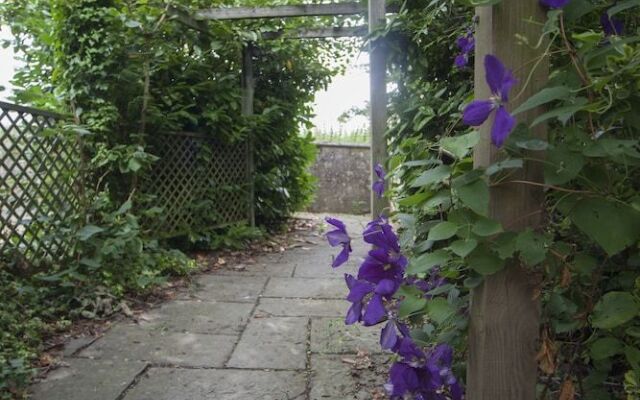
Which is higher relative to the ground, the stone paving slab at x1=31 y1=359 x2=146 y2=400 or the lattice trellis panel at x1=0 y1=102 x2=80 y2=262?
the lattice trellis panel at x1=0 y1=102 x2=80 y2=262

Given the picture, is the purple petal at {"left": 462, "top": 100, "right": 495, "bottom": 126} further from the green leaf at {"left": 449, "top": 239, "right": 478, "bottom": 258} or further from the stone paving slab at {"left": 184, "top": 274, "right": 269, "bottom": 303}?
the stone paving slab at {"left": 184, "top": 274, "right": 269, "bottom": 303}

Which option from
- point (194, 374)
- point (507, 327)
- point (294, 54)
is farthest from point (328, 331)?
point (294, 54)

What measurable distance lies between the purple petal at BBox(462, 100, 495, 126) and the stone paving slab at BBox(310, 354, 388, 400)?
117 cm

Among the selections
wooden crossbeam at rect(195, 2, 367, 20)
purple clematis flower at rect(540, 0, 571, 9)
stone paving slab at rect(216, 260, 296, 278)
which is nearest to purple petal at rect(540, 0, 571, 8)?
purple clematis flower at rect(540, 0, 571, 9)

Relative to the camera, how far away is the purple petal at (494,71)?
2.31 feet

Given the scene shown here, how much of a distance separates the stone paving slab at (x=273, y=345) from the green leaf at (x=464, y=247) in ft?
4.24

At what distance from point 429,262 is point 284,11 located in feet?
12.5

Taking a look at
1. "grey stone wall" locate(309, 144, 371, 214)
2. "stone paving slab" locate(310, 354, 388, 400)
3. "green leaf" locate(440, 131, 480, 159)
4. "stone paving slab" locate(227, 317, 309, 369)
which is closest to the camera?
"green leaf" locate(440, 131, 480, 159)

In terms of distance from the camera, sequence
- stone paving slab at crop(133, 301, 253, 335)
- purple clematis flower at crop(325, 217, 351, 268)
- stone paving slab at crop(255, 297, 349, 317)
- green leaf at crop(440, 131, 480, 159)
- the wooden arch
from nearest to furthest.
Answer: green leaf at crop(440, 131, 480, 159) < purple clematis flower at crop(325, 217, 351, 268) < stone paving slab at crop(133, 301, 253, 335) < stone paving slab at crop(255, 297, 349, 317) < the wooden arch

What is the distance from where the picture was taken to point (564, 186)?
31.1 inches

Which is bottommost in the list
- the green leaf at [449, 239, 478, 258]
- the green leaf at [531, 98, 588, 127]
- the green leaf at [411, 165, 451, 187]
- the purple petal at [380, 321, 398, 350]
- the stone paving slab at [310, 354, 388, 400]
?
Answer: the stone paving slab at [310, 354, 388, 400]

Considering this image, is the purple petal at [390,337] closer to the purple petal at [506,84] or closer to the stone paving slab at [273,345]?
the purple petal at [506,84]

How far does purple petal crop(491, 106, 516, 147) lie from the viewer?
2.23ft

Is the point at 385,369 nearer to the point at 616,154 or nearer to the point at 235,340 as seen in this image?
the point at 235,340
